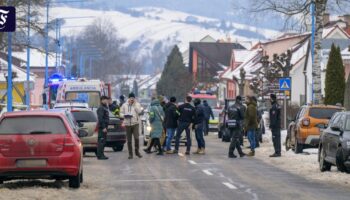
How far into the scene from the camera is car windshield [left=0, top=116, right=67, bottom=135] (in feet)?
63.6

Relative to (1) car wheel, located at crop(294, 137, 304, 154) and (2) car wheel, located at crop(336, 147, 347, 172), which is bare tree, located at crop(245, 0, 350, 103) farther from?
(2) car wheel, located at crop(336, 147, 347, 172)

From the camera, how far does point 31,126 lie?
63.7ft

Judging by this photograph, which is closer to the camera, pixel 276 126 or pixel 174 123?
pixel 276 126

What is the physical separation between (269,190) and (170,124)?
14.1 metres

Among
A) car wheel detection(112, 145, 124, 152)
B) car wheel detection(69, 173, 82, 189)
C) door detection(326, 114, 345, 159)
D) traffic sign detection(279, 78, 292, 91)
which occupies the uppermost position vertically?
traffic sign detection(279, 78, 292, 91)

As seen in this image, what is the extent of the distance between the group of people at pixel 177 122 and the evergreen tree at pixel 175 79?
276ft

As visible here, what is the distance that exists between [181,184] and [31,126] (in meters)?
3.23

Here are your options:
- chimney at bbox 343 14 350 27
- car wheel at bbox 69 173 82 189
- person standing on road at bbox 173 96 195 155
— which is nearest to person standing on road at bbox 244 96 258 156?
person standing on road at bbox 173 96 195 155

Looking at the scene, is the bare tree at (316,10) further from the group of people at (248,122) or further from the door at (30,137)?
the door at (30,137)

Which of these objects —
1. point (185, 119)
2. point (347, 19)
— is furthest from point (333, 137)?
point (347, 19)

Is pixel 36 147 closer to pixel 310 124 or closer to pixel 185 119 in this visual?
pixel 185 119

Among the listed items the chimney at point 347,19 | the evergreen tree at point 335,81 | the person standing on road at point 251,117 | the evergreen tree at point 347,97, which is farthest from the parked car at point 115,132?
the chimney at point 347,19

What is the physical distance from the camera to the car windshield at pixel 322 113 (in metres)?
32.1

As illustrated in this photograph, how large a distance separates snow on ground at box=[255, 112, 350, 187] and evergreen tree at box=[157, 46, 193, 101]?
81709 millimetres
